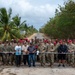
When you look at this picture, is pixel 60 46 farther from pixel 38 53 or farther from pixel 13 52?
pixel 13 52

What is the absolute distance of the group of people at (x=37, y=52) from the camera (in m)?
21.9

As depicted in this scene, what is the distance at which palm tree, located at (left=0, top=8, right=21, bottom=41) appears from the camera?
3657cm

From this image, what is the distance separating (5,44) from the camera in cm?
2253

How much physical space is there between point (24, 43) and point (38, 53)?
128 cm

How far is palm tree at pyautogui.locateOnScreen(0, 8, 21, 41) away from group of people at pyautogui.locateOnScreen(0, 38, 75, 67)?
1355 cm

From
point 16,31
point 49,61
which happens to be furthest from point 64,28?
point 49,61

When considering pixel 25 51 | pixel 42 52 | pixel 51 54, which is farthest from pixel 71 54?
pixel 25 51

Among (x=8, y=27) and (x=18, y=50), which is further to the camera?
(x=8, y=27)

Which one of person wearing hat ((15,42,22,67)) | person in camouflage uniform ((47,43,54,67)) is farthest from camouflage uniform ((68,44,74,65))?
person wearing hat ((15,42,22,67))

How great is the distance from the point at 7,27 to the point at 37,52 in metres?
17.1

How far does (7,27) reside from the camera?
126ft

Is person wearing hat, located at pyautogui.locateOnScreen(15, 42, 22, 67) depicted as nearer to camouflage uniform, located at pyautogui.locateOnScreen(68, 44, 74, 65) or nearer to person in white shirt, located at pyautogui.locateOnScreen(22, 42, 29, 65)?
person in white shirt, located at pyautogui.locateOnScreen(22, 42, 29, 65)

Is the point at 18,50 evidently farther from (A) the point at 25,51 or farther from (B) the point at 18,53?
(A) the point at 25,51

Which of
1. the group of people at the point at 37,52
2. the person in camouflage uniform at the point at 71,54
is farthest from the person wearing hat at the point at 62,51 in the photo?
the person in camouflage uniform at the point at 71,54
